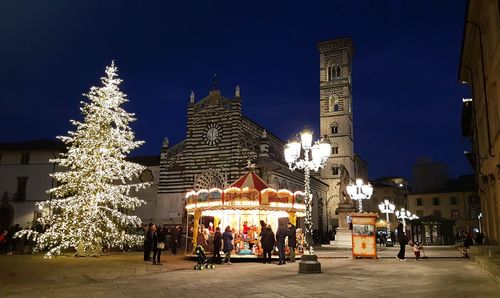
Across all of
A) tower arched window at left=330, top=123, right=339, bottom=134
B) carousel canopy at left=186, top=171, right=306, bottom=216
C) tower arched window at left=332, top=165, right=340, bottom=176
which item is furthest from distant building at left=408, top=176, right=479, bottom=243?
carousel canopy at left=186, top=171, right=306, bottom=216

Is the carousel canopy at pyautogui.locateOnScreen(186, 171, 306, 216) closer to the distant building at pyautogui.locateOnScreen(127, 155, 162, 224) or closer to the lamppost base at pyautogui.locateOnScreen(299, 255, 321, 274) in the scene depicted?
the lamppost base at pyautogui.locateOnScreen(299, 255, 321, 274)

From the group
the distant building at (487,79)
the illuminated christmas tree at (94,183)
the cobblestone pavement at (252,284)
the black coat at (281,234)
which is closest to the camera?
the cobblestone pavement at (252,284)

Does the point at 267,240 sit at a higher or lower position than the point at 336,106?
lower

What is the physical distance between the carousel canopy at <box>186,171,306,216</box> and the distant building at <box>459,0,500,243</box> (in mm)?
7895

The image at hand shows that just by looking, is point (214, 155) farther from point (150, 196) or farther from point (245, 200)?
point (245, 200)

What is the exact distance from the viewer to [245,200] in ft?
59.9

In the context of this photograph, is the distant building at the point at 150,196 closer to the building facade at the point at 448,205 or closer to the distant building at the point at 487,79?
the distant building at the point at 487,79

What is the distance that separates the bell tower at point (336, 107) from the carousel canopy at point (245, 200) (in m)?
33.4

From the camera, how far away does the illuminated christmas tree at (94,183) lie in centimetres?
1806

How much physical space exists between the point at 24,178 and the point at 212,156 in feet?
52.7

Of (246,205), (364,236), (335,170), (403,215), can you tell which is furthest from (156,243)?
(335,170)

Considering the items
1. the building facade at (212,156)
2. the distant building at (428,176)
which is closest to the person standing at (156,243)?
the building facade at (212,156)

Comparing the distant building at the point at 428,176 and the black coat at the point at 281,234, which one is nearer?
the black coat at the point at 281,234

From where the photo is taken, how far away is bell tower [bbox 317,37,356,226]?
174ft
